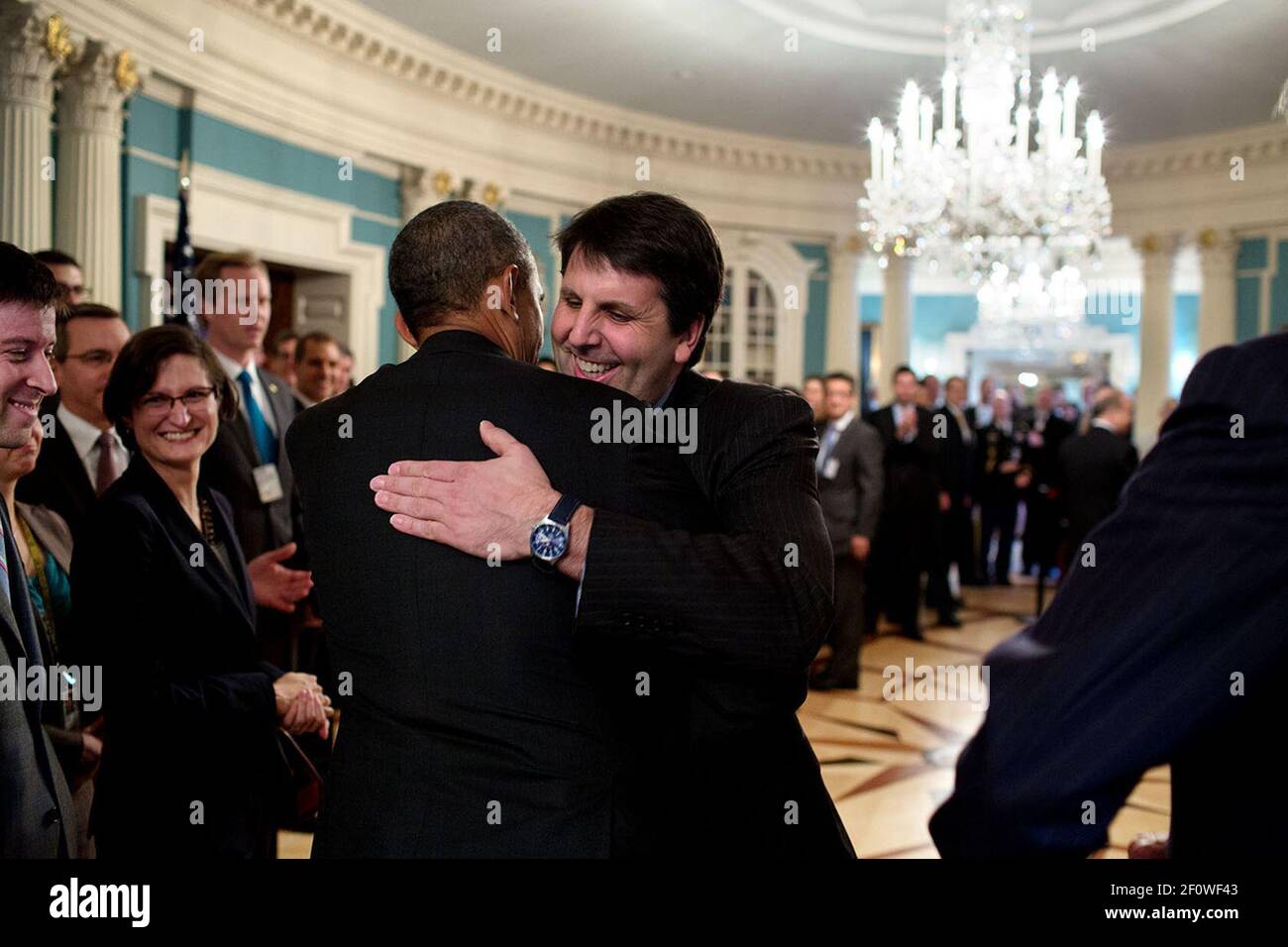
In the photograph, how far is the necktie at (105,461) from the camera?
283 cm

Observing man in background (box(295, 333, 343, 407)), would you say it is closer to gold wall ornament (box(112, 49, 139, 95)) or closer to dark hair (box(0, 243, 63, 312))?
gold wall ornament (box(112, 49, 139, 95))

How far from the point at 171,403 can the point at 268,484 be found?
1136 millimetres

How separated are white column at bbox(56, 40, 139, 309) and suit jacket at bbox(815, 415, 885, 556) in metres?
4.15

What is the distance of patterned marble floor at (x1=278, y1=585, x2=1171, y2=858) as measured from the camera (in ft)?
11.6

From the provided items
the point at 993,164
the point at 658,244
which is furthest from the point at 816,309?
the point at 658,244

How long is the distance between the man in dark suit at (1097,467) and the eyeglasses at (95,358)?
5938mm

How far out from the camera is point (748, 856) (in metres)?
1.37

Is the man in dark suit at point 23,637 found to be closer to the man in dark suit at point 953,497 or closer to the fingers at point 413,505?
the fingers at point 413,505

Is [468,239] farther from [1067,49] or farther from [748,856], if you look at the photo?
[1067,49]

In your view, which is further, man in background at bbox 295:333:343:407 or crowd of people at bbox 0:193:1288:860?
man in background at bbox 295:333:343:407
